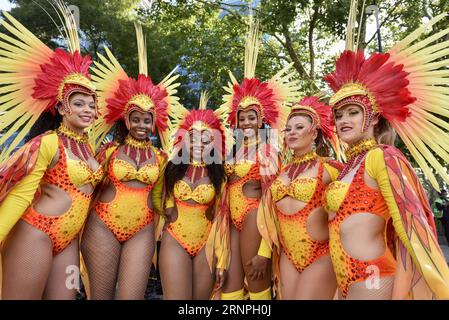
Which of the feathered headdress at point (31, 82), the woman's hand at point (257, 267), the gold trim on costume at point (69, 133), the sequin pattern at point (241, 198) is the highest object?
the feathered headdress at point (31, 82)

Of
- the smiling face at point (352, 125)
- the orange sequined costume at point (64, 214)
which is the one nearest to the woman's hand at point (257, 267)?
the smiling face at point (352, 125)

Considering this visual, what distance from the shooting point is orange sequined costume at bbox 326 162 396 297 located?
8.09 feet

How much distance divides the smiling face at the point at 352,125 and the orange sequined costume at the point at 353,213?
206 mm

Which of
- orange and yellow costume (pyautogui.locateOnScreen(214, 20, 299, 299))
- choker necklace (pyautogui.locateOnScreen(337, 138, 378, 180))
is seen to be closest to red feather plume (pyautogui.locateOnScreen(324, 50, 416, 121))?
choker necklace (pyautogui.locateOnScreen(337, 138, 378, 180))

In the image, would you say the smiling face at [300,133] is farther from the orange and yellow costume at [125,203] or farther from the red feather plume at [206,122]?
the orange and yellow costume at [125,203]

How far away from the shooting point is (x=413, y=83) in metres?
2.79

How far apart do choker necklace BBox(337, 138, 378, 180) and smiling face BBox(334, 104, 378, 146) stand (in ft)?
0.11

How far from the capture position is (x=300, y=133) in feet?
11.1

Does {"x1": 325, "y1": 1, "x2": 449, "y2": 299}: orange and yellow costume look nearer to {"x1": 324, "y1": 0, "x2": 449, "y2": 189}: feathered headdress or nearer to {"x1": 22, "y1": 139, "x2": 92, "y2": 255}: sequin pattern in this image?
{"x1": 324, "y1": 0, "x2": 449, "y2": 189}: feathered headdress

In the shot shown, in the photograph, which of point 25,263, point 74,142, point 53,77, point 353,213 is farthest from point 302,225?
point 53,77

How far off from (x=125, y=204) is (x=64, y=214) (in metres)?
0.54

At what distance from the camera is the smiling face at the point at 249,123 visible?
13.2 feet

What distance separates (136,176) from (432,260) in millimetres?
2326
